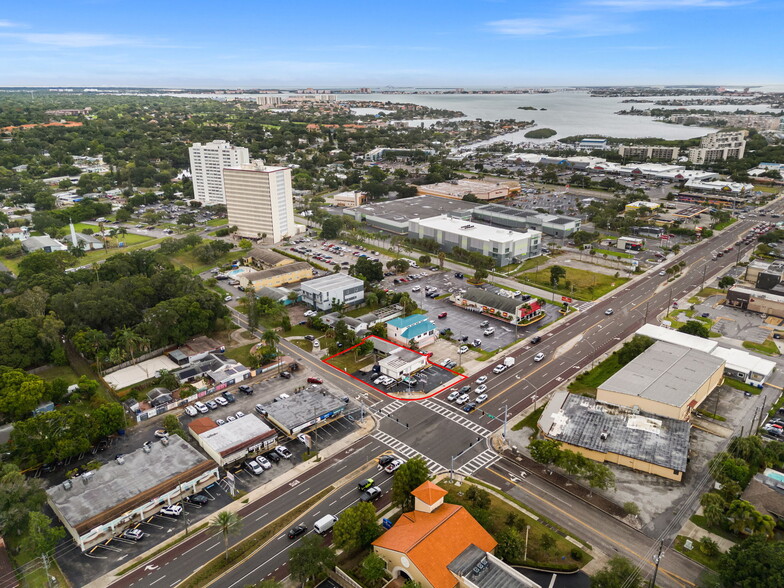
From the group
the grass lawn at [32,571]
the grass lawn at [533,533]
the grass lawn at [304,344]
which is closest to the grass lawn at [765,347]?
the grass lawn at [533,533]

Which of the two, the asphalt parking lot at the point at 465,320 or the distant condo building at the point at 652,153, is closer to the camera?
the asphalt parking lot at the point at 465,320

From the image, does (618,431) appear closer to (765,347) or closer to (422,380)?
(422,380)

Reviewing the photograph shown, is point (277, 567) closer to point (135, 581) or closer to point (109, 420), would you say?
point (135, 581)

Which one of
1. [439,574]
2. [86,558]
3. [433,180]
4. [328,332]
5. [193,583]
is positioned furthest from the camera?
[433,180]

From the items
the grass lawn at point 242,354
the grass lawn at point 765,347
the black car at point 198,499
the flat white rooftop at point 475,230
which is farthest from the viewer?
the flat white rooftop at point 475,230

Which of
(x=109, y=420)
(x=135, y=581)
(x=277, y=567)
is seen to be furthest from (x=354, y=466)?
(x=109, y=420)

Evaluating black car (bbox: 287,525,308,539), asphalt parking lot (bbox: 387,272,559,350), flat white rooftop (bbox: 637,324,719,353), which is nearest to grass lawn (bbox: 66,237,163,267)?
asphalt parking lot (bbox: 387,272,559,350)

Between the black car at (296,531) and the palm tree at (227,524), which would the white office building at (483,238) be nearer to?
the black car at (296,531)
